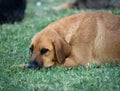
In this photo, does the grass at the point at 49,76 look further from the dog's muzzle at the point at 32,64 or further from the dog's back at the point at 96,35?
the dog's back at the point at 96,35

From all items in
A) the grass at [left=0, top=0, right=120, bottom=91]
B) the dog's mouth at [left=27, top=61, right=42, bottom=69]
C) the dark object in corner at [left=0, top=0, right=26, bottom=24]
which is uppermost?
the dark object in corner at [left=0, top=0, right=26, bottom=24]

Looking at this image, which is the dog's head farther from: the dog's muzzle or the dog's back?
the dog's back

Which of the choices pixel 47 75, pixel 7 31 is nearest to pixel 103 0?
pixel 7 31

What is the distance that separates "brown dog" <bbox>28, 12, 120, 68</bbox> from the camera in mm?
7070

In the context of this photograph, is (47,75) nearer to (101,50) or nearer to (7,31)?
(101,50)

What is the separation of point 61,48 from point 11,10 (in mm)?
4699

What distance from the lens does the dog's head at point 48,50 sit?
277 inches

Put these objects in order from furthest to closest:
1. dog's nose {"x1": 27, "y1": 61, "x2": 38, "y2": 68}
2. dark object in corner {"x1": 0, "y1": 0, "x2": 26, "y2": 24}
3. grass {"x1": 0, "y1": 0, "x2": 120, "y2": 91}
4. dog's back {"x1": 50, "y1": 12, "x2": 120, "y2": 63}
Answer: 1. dark object in corner {"x1": 0, "y1": 0, "x2": 26, "y2": 24}
2. dog's back {"x1": 50, "y1": 12, "x2": 120, "y2": 63}
3. dog's nose {"x1": 27, "y1": 61, "x2": 38, "y2": 68}
4. grass {"x1": 0, "y1": 0, "x2": 120, "y2": 91}

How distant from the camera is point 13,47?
8.73 meters

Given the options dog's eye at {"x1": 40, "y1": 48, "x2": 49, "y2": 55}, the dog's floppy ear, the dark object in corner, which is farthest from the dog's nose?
the dark object in corner

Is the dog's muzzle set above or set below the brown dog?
below

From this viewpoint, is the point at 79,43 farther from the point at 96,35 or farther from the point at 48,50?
the point at 48,50

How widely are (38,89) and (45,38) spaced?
1137 mm

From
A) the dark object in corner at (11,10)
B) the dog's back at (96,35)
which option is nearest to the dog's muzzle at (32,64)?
the dog's back at (96,35)
